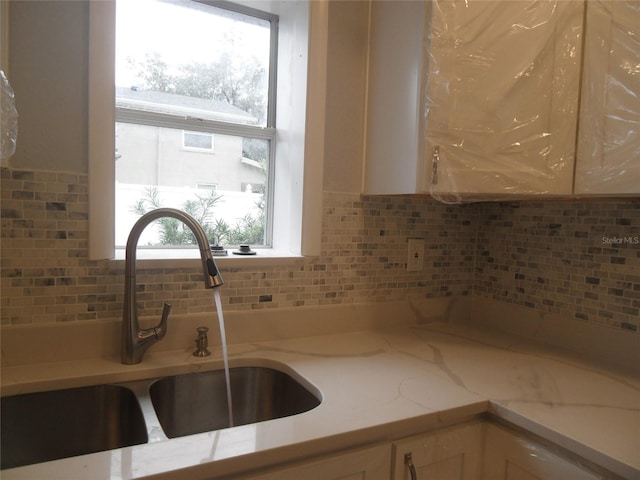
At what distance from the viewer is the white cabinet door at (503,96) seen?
1.17 metres

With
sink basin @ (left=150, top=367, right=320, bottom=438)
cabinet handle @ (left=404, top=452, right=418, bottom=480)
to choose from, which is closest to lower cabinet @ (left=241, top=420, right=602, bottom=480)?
cabinet handle @ (left=404, top=452, right=418, bottom=480)

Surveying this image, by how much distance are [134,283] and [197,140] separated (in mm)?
539

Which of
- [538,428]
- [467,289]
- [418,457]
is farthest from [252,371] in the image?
[467,289]

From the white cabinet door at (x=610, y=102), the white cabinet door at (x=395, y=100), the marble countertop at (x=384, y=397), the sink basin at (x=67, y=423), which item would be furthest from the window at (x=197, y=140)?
the white cabinet door at (x=610, y=102)

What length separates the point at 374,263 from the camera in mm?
1514

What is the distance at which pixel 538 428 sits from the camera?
0.88m

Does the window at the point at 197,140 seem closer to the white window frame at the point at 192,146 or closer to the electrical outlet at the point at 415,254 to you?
the white window frame at the point at 192,146

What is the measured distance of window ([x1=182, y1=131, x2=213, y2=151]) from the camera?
139cm

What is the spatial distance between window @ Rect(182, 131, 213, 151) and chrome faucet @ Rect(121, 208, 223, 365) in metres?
0.40

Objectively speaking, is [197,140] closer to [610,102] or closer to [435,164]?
[435,164]

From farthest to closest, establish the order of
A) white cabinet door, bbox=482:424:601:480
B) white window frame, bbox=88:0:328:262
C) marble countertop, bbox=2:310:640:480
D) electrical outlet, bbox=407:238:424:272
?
electrical outlet, bbox=407:238:424:272 → white window frame, bbox=88:0:328:262 → white cabinet door, bbox=482:424:601:480 → marble countertop, bbox=2:310:640:480

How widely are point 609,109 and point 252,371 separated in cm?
116

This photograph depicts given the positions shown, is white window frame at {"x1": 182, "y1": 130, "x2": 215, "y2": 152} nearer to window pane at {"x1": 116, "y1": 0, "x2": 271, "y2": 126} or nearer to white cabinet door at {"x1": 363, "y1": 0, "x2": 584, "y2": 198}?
window pane at {"x1": 116, "y1": 0, "x2": 271, "y2": 126}

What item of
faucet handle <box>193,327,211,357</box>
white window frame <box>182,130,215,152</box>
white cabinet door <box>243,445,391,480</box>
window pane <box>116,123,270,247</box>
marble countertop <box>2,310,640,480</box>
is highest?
white window frame <box>182,130,215,152</box>
